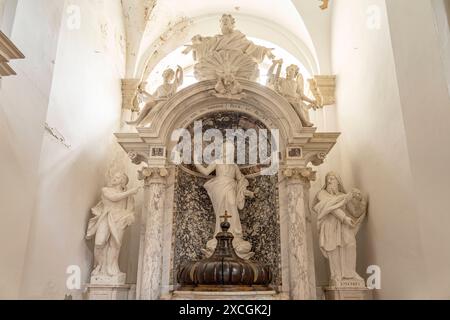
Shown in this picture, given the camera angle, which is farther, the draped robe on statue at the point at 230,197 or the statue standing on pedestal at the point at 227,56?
the statue standing on pedestal at the point at 227,56

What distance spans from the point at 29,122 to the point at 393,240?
417cm

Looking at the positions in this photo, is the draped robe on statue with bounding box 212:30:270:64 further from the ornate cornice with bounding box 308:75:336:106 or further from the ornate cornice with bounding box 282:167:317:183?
the ornate cornice with bounding box 282:167:317:183

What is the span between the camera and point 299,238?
5.47m

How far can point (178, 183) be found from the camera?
241 inches

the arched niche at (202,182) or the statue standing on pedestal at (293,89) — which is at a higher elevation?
the statue standing on pedestal at (293,89)

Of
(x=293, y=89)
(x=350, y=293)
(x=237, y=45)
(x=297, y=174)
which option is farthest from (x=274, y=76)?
(x=350, y=293)

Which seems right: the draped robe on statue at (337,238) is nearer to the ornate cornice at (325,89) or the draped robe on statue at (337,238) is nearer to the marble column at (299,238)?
the marble column at (299,238)

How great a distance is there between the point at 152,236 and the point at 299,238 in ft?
6.30

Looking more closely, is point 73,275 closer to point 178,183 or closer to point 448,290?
point 178,183

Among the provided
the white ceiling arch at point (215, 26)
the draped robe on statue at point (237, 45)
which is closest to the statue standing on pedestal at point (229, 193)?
the draped robe on statue at point (237, 45)

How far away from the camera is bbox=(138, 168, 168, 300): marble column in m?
5.30

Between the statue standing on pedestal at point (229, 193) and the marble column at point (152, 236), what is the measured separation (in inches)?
27.9

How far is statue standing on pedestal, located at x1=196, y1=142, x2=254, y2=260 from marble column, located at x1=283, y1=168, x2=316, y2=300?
709 mm

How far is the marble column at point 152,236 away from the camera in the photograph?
530 cm
